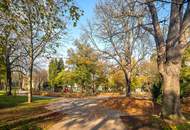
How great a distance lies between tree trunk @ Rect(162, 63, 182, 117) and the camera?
12391 mm

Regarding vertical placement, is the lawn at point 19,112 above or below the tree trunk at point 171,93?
below

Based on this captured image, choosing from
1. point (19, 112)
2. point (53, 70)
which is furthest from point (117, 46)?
point (53, 70)

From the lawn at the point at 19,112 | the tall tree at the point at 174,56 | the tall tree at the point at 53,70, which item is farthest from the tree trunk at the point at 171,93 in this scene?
the tall tree at the point at 53,70

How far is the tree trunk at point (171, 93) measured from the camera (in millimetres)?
12391

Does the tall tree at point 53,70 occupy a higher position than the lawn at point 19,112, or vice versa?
the tall tree at point 53,70

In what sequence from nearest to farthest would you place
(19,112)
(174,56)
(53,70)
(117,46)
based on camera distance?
(174,56) → (19,112) → (117,46) → (53,70)

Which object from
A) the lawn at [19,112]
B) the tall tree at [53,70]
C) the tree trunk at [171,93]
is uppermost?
the tall tree at [53,70]

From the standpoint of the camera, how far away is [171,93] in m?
12.5

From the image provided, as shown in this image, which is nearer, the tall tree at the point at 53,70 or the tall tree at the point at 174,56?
the tall tree at the point at 174,56

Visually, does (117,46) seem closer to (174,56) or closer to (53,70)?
(174,56)

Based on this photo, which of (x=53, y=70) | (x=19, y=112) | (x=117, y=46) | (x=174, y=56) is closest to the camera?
(x=174, y=56)

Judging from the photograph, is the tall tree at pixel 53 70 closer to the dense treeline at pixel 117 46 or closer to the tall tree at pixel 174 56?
the dense treeline at pixel 117 46

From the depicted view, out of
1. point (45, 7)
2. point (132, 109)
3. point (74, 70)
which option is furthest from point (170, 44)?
point (74, 70)

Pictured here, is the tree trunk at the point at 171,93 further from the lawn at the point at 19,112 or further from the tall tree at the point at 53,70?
the tall tree at the point at 53,70
